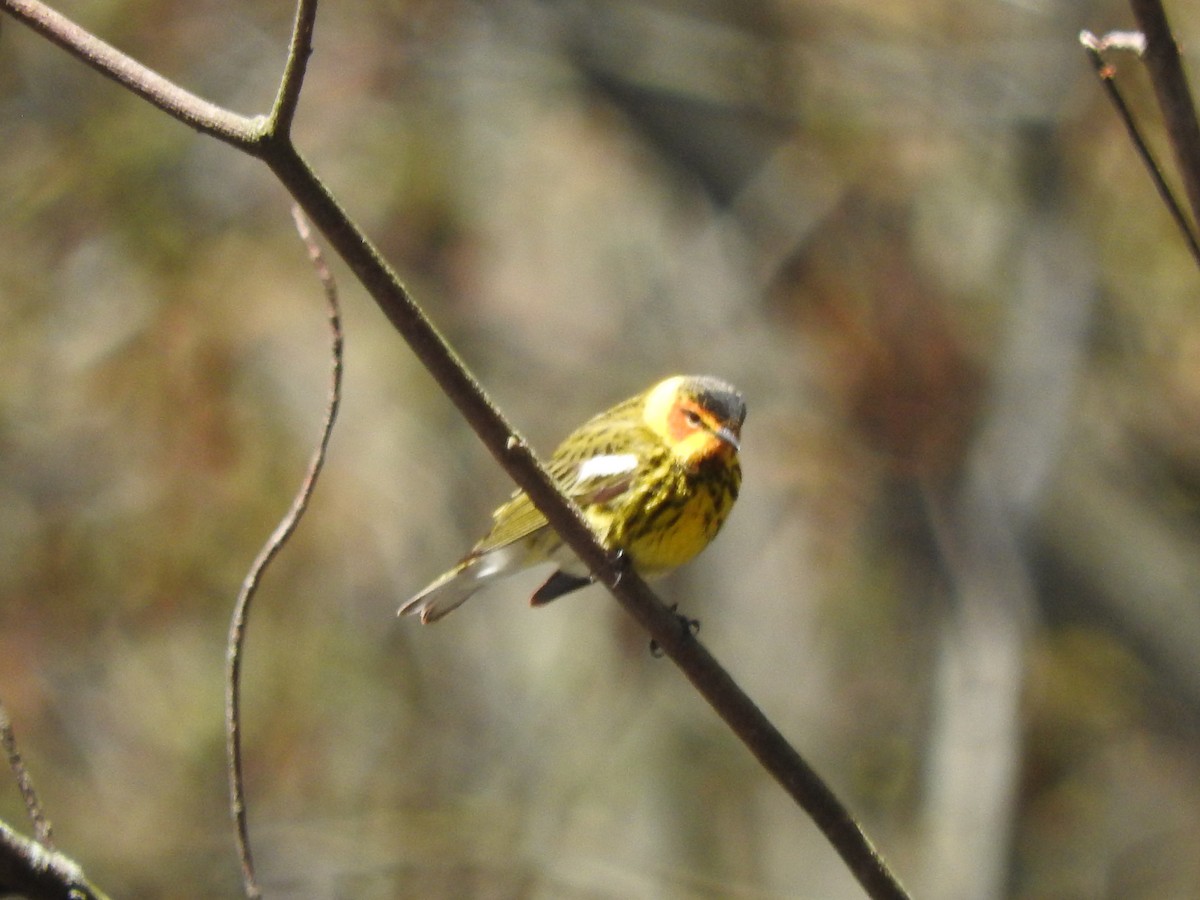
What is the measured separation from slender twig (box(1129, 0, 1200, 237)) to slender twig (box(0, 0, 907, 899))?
88cm

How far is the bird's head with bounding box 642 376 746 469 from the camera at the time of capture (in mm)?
3207

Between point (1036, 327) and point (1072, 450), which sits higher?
point (1036, 327)

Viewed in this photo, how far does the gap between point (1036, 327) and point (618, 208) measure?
264 cm

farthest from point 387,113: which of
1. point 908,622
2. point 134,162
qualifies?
point 908,622

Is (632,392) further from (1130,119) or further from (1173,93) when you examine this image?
(1173,93)

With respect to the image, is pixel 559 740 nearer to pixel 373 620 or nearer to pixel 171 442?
pixel 373 620

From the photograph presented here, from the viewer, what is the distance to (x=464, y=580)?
11.2 feet

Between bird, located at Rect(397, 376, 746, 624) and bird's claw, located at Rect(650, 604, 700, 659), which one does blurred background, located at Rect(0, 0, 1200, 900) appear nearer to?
bird, located at Rect(397, 376, 746, 624)

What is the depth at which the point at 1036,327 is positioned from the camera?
708 cm

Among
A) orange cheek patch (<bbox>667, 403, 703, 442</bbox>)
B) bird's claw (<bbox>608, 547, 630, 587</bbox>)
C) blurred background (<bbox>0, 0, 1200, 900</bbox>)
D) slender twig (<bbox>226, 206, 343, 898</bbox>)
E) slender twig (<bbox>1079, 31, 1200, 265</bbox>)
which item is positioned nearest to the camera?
slender twig (<bbox>1079, 31, 1200, 265</bbox>)

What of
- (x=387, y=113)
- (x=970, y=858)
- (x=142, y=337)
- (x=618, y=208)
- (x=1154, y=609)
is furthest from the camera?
(x=618, y=208)

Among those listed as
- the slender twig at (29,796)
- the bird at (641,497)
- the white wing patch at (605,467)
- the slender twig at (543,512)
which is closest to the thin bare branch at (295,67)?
the slender twig at (543,512)

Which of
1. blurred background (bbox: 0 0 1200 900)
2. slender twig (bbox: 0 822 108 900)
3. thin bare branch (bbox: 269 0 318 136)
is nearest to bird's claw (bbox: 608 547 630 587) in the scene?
thin bare branch (bbox: 269 0 318 136)

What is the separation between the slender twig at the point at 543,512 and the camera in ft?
5.58
